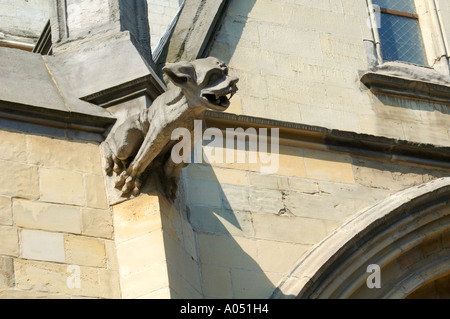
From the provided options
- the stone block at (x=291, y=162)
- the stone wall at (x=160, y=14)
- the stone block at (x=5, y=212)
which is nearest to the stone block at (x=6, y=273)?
the stone block at (x=5, y=212)

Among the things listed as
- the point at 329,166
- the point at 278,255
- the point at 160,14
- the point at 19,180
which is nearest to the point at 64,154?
the point at 19,180

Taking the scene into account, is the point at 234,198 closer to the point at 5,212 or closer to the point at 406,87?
the point at 5,212

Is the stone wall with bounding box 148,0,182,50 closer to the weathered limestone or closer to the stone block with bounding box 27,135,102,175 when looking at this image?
the stone block with bounding box 27,135,102,175

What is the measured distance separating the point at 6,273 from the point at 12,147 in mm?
734

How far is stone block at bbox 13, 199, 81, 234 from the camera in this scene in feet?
20.2

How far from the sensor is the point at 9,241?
6.04 metres

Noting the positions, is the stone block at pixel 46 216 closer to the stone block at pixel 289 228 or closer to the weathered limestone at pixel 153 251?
the weathered limestone at pixel 153 251

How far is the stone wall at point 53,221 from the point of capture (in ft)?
19.7

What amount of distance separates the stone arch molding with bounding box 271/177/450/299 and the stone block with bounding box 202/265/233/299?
0.25m

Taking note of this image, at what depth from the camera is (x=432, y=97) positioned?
8.27 meters
